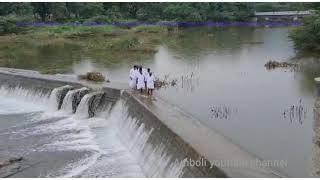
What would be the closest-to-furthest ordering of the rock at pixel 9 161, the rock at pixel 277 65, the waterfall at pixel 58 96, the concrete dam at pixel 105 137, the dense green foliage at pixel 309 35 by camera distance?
1. the concrete dam at pixel 105 137
2. the rock at pixel 9 161
3. the waterfall at pixel 58 96
4. the rock at pixel 277 65
5. the dense green foliage at pixel 309 35

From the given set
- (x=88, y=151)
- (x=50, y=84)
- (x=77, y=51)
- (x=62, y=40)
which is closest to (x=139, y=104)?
(x=88, y=151)

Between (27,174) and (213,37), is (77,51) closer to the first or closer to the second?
(213,37)

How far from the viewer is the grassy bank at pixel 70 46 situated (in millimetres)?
29000

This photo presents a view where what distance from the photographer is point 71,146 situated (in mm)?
14086

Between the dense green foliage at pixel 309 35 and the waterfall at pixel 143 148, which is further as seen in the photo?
the dense green foliage at pixel 309 35

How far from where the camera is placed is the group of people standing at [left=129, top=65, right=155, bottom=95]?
15.6 metres

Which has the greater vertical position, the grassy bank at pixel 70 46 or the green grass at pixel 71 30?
the green grass at pixel 71 30

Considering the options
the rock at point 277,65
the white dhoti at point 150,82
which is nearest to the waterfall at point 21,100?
the white dhoti at point 150,82

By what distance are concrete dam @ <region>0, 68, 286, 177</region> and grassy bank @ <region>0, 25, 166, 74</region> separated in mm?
5819

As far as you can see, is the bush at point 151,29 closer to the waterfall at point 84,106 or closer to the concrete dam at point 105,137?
the concrete dam at point 105,137

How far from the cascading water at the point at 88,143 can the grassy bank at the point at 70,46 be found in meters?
7.50

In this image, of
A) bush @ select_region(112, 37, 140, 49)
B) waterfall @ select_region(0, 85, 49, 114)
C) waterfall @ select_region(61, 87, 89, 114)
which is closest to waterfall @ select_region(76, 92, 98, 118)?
waterfall @ select_region(61, 87, 89, 114)

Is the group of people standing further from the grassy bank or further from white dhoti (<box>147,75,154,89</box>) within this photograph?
the grassy bank

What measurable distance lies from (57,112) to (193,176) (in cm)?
999
